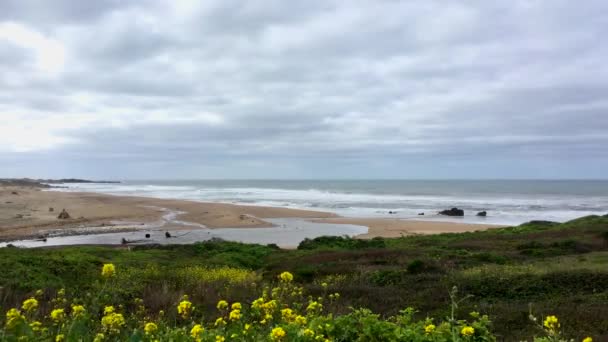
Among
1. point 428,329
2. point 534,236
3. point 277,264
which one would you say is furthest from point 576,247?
point 428,329

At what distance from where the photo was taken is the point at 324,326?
4.15m

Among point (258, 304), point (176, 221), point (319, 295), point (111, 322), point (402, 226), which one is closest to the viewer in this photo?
point (111, 322)

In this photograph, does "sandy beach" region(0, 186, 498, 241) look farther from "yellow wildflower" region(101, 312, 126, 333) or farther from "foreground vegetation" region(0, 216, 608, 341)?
"yellow wildflower" region(101, 312, 126, 333)

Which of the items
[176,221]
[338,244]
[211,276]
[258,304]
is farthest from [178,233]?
[258,304]

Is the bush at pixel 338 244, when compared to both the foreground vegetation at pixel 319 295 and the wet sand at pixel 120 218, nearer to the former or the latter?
the foreground vegetation at pixel 319 295

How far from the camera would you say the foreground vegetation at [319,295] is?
156 inches

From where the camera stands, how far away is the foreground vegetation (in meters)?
3.96

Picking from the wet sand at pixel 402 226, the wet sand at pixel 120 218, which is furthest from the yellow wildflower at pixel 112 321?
the wet sand at pixel 120 218

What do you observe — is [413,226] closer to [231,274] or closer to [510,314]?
[231,274]

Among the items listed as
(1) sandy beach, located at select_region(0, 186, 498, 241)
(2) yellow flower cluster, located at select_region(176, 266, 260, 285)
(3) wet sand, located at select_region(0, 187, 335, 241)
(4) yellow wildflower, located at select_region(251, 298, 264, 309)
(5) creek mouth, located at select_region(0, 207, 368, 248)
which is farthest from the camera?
(1) sandy beach, located at select_region(0, 186, 498, 241)

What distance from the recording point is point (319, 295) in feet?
33.7

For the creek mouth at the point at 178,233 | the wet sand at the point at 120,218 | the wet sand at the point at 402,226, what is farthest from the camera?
the wet sand at the point at 402,226

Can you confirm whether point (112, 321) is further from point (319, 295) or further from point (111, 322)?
point (319, 295)

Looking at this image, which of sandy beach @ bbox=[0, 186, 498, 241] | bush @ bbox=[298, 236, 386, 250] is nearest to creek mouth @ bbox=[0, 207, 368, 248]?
sandy beach @ bbox=[0, 186, 498, 241]
